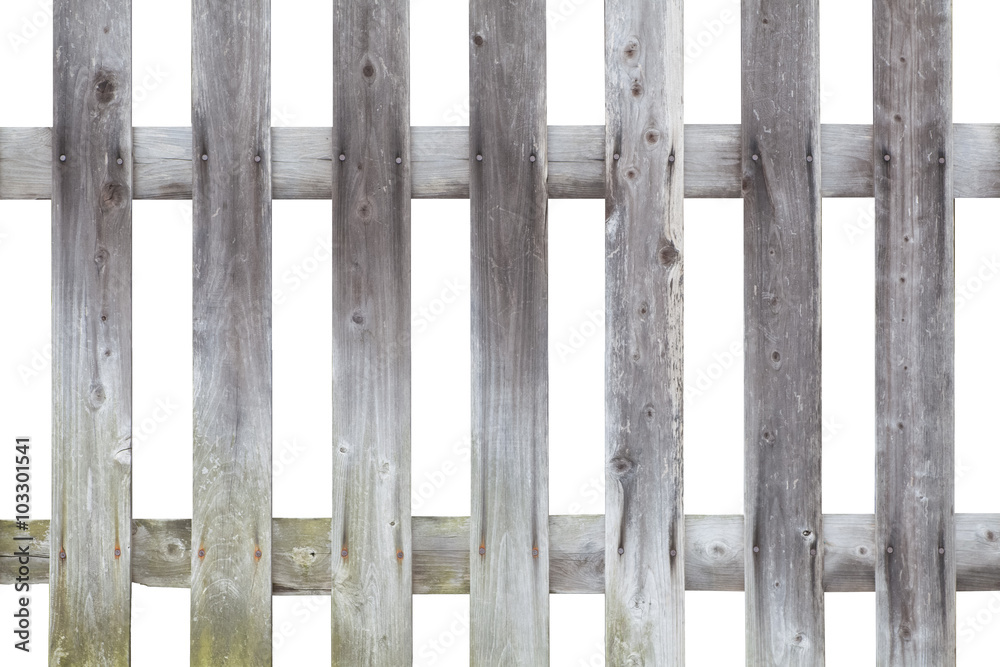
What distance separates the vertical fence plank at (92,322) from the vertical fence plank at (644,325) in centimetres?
148

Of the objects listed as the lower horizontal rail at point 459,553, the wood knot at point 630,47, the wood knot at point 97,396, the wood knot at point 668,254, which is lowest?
the lower horizontal rail at point 459,553

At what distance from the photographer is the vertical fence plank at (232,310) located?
108 inches

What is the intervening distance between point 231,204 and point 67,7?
806 mm

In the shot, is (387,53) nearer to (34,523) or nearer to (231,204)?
(231,204)

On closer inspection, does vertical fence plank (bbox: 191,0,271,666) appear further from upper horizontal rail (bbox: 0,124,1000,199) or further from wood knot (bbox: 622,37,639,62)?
wood knot (bbox: 622,37,639,62)

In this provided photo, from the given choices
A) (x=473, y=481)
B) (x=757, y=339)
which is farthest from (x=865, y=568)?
(x=473, y=481)

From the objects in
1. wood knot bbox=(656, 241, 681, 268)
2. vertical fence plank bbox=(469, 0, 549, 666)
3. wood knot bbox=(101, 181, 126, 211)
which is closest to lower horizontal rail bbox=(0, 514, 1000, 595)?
vertical fence plank bbox=(469, 0, 549, 666)

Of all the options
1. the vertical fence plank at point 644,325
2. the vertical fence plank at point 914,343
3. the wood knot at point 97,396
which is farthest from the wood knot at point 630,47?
the wood knot at point 97,396

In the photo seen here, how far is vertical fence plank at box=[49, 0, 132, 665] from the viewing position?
9.12 ft

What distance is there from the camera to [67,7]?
2.80m

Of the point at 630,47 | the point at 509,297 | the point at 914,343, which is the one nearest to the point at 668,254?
the point at 509,297

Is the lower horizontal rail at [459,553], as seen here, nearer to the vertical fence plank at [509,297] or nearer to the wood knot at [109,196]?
the vertical fence plank at [509,297]

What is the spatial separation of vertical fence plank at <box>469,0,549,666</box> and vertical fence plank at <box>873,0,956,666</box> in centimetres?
105

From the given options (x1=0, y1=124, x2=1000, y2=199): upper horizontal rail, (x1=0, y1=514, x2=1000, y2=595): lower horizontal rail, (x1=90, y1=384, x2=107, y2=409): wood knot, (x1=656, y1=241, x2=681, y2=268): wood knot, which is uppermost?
(x1=0, y1=124, x2=1000, y2=199): upper horizontal rail
